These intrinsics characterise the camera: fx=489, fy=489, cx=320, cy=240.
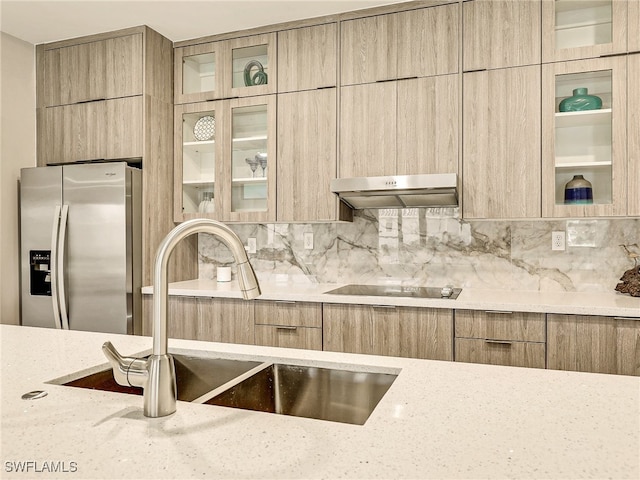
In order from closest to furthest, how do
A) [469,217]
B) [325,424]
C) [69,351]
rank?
[325,424], [69,351], [469,217]

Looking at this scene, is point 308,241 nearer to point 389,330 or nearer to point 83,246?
point 389,330

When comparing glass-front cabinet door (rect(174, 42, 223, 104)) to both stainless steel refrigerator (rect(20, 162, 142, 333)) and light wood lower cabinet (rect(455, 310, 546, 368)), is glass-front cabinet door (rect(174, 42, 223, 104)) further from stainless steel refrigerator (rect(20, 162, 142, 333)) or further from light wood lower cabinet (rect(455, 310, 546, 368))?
light wood lower cabinet (rect(455, 310, 546, 368))

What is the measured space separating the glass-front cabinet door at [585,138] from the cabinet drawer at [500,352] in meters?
0.76

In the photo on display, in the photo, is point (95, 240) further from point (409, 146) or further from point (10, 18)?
point (409, 146)

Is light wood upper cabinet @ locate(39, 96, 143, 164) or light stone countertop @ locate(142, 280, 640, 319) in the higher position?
light wood upper cabinet @ locate(39, 96, 143, 164)

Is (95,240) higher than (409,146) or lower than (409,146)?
lower

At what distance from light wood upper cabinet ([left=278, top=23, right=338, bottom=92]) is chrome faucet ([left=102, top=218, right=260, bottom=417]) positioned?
2.42 metres

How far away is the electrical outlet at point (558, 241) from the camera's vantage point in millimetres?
2947

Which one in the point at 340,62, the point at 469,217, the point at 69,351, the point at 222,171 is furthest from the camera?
the point at 222,171

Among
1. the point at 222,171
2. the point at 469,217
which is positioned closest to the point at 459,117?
the point at 469,217

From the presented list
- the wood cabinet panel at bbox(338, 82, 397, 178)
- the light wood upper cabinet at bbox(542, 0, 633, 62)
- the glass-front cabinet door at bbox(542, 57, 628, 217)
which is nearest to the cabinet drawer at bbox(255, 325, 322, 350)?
the wood cabinet panel at bbox(338, 82, 397, 178)

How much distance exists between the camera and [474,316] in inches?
99.0

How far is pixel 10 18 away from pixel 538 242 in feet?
11.9

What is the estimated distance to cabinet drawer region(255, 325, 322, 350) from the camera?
2.80 m
